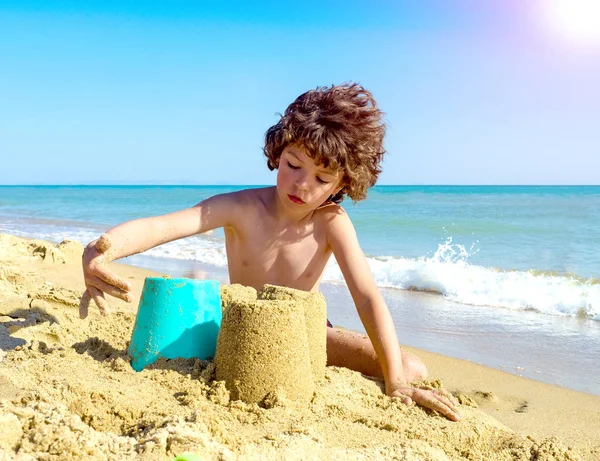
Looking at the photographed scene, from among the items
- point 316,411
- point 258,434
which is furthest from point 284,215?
point 258,434

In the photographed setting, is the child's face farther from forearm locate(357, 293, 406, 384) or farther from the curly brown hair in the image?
forearm locate(357, 293, 406, 384)

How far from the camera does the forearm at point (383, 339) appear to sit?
2543 mm

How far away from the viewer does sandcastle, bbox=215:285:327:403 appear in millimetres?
1914

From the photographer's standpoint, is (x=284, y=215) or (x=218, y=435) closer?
(x=218, y=435)

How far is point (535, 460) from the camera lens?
1894mm

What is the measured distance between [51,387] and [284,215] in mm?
1414

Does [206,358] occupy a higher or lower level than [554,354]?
higher

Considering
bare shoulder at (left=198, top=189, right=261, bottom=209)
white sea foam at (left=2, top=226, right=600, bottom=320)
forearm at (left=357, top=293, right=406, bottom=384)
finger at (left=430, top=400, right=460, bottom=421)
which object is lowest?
white sea foam at (left=2, top=226, right=600, bottom=320)

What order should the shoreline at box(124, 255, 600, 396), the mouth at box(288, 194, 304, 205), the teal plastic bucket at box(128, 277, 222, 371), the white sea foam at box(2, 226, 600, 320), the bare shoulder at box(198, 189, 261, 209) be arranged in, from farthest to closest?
the white sea foam at box(2, 226, 600, 320) < the shoreline at box(124, 255, 600, 396) < the bare shoulder at box(198, 189, 261, 209) < the mouth at box(288, 194, 304, 205) < the teal plastic bucket at box(128, 277, 222, 371)

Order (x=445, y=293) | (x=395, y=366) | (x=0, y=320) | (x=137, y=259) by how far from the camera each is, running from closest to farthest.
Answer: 1. (x=395, y=366)
2. (x=0, y=320)
3. (x=445, y=293)
4. (x=137, y=259)

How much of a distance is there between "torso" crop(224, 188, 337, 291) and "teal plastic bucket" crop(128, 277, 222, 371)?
0.64 metres

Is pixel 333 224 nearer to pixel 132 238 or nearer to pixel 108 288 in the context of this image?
pixel 132 238

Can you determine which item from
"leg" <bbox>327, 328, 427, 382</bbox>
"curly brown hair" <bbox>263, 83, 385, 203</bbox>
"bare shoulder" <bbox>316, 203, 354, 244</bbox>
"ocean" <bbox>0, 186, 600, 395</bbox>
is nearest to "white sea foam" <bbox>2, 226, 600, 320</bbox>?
"ocean" <bbox>0, 186, 600, 395</bbox>

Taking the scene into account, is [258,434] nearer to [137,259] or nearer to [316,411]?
[316,411]
